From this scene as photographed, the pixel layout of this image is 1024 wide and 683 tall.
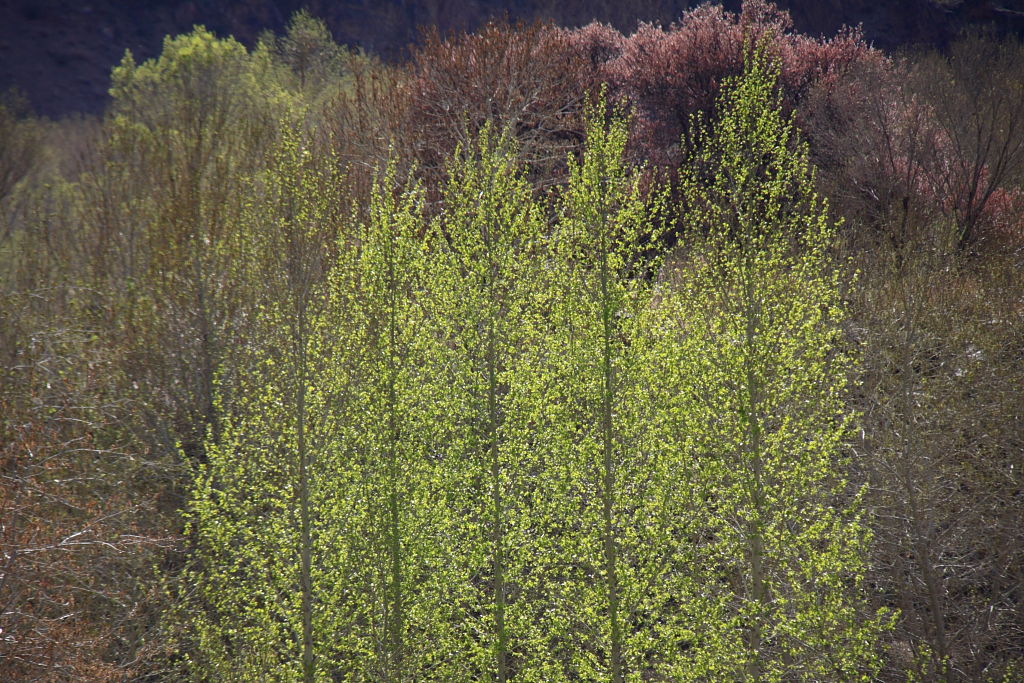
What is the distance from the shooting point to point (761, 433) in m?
16.7

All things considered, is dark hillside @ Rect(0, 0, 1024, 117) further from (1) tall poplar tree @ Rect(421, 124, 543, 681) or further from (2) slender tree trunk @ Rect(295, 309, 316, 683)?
(2) slender tree trunk @ Rect(295, 309, 316, 683)

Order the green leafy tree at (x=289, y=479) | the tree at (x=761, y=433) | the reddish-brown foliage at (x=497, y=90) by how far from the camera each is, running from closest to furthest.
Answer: the tree at (x=761, y=433) → the green leafy tree at (x=289, y=479) → the reddish-brown foliage at (x=497, y=90)

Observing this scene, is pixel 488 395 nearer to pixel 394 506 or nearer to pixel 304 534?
pixel 394 506

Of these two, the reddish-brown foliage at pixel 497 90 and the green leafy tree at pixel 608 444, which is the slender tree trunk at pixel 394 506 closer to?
the green leafy tree at pixel 608 444

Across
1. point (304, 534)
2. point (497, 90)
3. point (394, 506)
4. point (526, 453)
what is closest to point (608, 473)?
point (526, 453)

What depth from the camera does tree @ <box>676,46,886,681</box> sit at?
15844mm

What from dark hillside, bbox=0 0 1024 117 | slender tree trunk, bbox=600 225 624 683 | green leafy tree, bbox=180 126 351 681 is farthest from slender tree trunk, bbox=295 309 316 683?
dark hillside, bbox=0 0 1024 117

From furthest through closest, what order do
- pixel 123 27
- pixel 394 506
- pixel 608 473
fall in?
pixel 123 27
pixel 394 506
pixel 608 473

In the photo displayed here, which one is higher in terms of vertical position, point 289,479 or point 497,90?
point 497,90

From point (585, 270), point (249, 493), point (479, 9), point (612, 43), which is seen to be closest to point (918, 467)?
point (585, 270)

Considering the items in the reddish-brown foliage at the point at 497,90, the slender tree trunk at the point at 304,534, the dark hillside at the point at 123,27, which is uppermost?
the dark hillside at the point at 123,27

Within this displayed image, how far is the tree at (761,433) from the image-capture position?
52.0ft

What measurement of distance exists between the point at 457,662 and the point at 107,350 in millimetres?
11945

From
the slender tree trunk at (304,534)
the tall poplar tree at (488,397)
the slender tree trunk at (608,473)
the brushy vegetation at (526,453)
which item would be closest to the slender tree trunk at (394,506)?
the brushy vegetation at (526,453)
